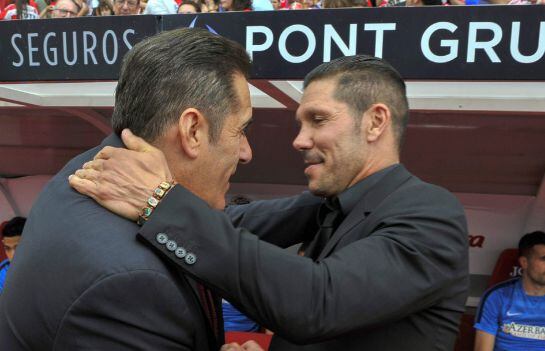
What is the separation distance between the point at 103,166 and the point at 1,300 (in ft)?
1.21

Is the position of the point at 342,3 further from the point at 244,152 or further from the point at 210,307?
the point at 210,307

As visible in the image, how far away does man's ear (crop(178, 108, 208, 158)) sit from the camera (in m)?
1.20

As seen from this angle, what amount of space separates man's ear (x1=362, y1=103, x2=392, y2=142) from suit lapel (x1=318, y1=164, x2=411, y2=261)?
0.46ft

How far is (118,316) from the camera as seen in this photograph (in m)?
1.01

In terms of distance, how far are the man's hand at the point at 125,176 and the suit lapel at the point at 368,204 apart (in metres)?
0.54

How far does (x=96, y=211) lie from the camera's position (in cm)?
114

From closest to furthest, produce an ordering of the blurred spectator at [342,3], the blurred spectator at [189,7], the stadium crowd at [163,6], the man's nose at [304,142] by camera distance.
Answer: the man's nose at [304,142]
the blurred spectator at [342,3]
the stadium crowd at [163,6]
the blurred spectator at [189,7]

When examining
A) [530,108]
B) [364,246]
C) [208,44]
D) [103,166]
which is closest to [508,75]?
[530,108]

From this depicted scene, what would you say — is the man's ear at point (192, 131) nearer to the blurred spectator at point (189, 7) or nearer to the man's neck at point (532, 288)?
the man's neck at point (532, 288)

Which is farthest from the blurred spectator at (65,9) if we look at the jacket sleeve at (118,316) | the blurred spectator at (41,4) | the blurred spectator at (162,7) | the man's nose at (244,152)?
the jacket sleeve at (118,316)

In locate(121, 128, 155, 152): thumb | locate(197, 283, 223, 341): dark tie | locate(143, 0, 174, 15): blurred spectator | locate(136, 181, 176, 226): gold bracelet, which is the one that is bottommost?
locate(197, 283, 223, 341): dark tie

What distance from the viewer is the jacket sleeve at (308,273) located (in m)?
1.21

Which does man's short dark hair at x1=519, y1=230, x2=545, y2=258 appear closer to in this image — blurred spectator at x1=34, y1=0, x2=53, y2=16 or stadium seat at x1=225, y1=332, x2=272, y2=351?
stadium seat at x1=225, y1=332, x2=272, y2=351

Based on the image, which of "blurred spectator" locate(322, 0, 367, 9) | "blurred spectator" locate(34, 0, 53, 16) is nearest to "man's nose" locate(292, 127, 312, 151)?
"blurred spectator" locate(322, 0, 367, 9)
